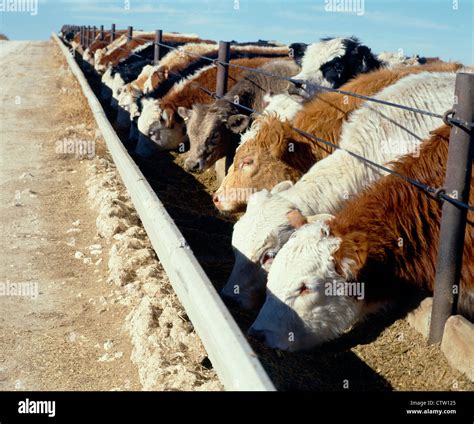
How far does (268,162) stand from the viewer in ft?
24.1

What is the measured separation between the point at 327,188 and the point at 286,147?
1391 mm

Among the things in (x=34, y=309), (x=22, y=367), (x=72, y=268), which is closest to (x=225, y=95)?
(x=72, y=268)

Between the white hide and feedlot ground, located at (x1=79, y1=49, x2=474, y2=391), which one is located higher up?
the white hide

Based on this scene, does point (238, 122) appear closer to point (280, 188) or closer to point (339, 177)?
point (280, 188)

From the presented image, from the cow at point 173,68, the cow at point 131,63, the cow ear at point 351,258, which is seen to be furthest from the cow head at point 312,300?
the cow at point 131,63

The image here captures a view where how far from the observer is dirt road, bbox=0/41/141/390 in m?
4.46

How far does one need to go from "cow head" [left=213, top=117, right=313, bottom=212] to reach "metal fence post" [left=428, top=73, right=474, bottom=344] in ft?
9.29

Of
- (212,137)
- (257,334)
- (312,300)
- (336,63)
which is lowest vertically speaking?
(257,334)

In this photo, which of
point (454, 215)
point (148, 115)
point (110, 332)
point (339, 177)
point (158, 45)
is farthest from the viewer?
point (158, 45)

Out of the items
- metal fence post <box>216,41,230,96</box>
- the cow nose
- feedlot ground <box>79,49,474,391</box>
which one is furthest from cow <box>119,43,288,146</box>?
the cow nose

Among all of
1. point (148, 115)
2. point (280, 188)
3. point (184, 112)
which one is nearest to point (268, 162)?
point (280, 188)

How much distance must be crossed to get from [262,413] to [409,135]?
3904 millimetres

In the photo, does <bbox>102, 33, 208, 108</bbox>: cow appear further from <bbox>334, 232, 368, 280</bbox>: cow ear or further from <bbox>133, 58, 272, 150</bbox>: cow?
<bbox>334, 232, 368, 280</bbox>: cow ear

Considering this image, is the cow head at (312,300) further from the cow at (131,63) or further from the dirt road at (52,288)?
the cow at (131,63)
